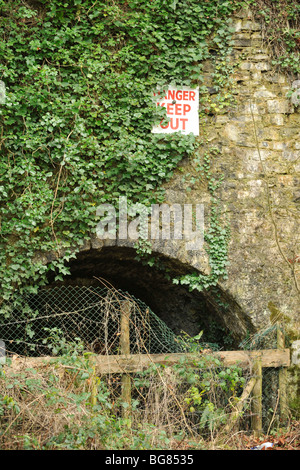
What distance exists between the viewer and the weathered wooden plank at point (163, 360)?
454 centimetres

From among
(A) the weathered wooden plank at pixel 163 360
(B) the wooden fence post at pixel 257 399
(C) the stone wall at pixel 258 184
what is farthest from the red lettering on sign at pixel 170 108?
(B) the wooden fence post at pixel 257 399

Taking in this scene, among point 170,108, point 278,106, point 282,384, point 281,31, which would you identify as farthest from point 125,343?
point 281,31

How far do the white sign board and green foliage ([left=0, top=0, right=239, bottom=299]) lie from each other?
0.10m

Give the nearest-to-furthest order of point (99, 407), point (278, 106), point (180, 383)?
1. point (99, 407)
2. point (180, 383)
3. point (278, 106)

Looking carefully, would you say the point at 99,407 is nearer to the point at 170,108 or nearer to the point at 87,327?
the point at 87,327

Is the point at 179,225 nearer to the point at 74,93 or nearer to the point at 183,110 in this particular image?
the point at 183,110

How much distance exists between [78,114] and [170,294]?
8.96 feet

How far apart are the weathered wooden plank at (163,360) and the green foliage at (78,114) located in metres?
0.82

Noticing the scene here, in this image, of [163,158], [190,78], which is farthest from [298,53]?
[163,158]

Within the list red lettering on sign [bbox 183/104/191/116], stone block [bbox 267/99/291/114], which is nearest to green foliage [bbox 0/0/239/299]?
red lettering on sign [bbox 183/104/191/116]

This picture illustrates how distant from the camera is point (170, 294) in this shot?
22.1 ft

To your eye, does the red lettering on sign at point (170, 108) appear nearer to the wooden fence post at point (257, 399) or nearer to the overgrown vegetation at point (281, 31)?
the overgrown vegetation at point (281, 31)

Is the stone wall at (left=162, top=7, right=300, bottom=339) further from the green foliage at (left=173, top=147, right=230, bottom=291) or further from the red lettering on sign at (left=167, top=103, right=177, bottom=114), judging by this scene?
the red lettering on sign at (left=167, top=103, right=177, bottom=114)

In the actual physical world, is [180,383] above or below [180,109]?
below
